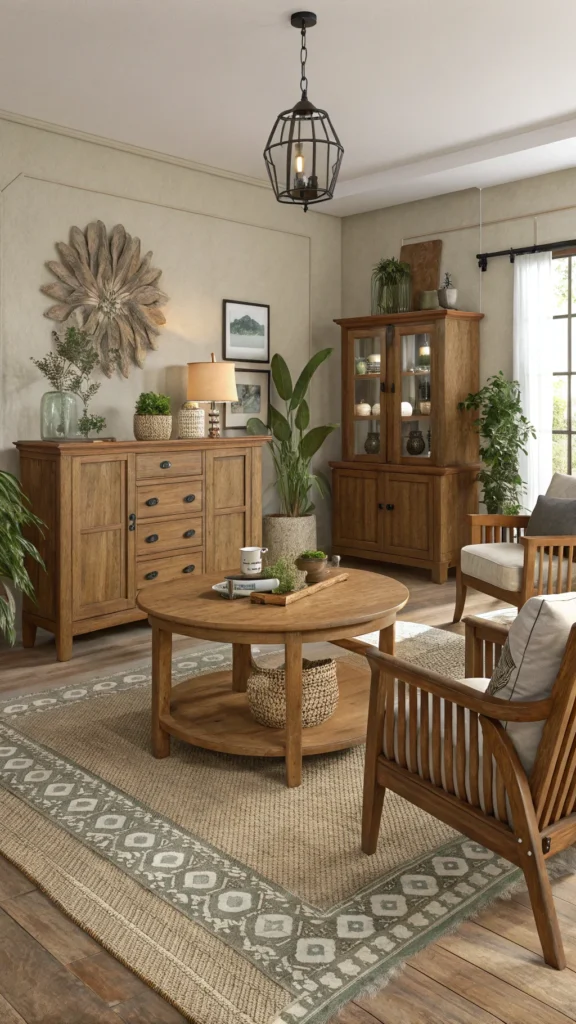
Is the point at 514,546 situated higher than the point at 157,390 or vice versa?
the point at 157,390

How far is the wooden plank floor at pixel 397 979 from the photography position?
5.70 ft

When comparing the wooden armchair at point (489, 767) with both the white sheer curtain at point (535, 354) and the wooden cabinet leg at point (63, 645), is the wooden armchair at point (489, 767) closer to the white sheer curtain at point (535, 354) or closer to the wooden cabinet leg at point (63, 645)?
the wooden cabinet leg at point (63, 645)

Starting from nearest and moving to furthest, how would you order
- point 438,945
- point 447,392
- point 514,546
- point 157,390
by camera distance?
1. point 438,945
2. point 514,546
3. point 157,390
4. point 447,392

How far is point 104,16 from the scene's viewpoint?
3.48 m

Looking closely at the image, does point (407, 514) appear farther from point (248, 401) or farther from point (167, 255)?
point (167, 255)

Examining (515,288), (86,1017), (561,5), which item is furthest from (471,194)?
(86,1017)

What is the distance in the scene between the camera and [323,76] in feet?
13.6

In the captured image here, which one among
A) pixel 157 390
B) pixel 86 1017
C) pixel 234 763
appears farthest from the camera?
pixel 157 390

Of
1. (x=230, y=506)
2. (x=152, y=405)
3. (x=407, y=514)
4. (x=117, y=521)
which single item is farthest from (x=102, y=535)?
(x=407, y=514)

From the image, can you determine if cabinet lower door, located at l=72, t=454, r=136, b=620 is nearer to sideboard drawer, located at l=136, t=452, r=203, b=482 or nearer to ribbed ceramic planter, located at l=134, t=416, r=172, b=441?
sideboard drawer, located at l=136, t=452, r=203, b=482

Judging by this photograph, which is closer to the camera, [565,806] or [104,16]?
[565,806]

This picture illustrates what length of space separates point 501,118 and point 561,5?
1.42m

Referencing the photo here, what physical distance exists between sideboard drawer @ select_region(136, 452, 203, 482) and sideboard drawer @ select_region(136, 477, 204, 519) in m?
0.05

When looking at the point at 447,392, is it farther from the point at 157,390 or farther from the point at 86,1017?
the point at 86,1017
